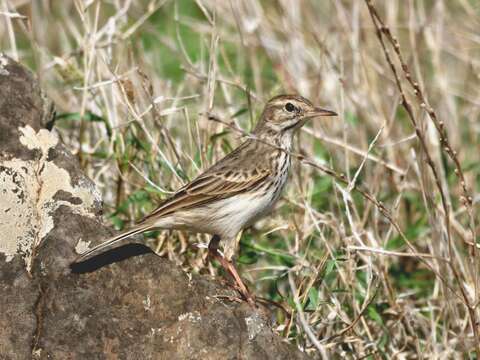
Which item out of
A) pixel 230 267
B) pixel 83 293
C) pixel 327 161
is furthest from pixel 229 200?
pixel 327 161

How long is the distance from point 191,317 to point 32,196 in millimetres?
1130

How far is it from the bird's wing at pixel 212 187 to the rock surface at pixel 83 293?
445mm

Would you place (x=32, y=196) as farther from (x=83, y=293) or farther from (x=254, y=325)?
(x=254, y=325)

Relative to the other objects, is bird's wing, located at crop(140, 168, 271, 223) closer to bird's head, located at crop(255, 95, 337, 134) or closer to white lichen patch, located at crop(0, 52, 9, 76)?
bird's head, located at crop(255, 95, 337, 134)

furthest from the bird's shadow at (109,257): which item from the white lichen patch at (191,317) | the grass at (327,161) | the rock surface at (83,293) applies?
the grass at (327,161)

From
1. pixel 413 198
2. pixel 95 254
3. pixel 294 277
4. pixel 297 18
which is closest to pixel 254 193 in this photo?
pixel 294 277

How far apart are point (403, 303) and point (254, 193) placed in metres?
1.27

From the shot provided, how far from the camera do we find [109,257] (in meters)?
4.43

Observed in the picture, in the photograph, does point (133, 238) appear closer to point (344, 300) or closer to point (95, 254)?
point (95, 254)

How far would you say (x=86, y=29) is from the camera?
6.10 metres

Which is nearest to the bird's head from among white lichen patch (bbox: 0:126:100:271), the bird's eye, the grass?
the bird's eye

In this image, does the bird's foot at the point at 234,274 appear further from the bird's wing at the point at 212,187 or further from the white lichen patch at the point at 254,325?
the bird's wing at the point at 212,187

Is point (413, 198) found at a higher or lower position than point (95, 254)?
lower

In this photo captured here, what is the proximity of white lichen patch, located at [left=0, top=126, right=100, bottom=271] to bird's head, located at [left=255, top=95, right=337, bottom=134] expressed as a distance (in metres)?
1.34
